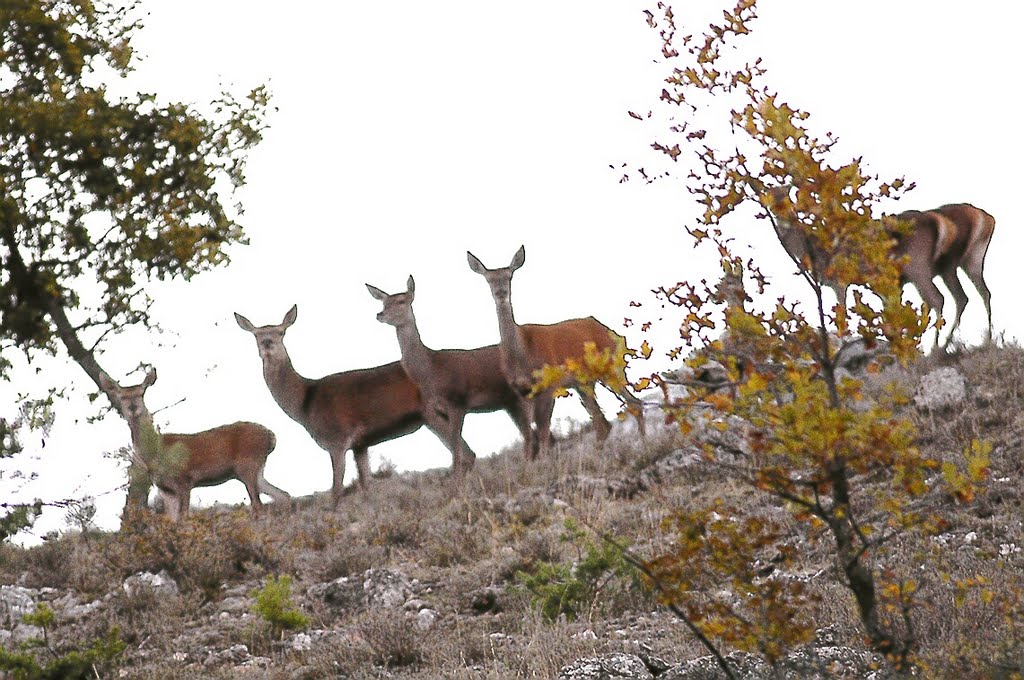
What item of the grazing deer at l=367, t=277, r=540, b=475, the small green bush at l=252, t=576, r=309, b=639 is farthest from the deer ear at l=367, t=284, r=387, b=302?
the small green bush at l=252, t=576, r=309, b=639

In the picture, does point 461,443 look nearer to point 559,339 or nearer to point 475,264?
point 559,339

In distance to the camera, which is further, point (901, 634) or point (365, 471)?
point (365, 471)

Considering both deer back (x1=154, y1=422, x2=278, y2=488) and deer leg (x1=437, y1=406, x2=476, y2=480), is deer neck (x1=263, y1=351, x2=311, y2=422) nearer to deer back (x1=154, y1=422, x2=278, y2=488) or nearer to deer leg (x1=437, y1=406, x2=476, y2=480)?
deer back (x1=154, y1=422, x2=278, y2=488)

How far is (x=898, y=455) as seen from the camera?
198 inches

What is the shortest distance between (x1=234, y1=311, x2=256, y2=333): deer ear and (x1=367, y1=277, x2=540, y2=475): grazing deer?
156 cm

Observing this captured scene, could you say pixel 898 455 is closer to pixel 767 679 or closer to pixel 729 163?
pixel 729 163

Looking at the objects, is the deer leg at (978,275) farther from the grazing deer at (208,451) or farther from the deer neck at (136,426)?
the deer neck at (136,426)

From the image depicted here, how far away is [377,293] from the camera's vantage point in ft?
54.4

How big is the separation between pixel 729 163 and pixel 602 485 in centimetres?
773

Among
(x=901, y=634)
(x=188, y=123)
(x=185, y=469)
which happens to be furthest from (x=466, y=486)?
(x=901, y=634)

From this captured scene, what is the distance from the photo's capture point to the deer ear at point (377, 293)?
16562mm

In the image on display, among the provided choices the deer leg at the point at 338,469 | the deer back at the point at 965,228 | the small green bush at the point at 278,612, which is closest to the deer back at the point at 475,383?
the deer leg at the point at 338,469

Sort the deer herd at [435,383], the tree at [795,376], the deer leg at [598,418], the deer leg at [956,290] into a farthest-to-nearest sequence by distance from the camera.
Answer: the deer leg at [598,418], the deer leg at [956,290], the deer herd at [435,383], the tree at [795,376]

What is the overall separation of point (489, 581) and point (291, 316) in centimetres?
736
